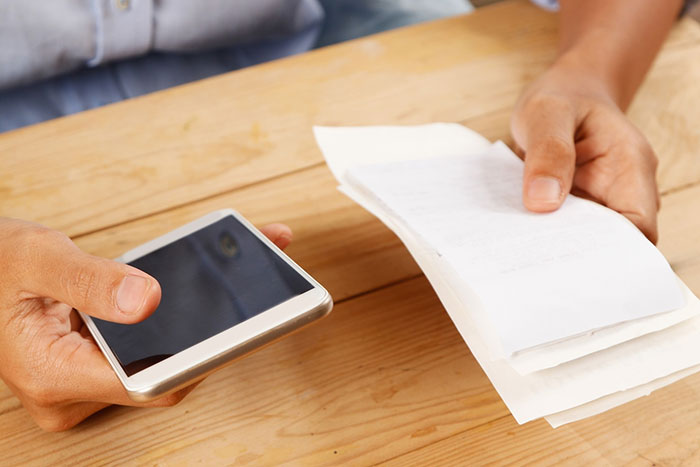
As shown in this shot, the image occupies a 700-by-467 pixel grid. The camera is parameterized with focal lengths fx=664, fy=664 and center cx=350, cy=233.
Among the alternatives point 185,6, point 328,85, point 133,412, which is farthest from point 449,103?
point 133,412

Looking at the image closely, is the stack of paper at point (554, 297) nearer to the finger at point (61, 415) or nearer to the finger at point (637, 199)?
the finger at point (637, 199)

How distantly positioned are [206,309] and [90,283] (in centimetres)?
7

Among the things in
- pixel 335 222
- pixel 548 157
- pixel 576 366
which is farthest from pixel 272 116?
pixel 576 366

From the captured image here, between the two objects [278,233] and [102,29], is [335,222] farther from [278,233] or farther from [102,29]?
[102,29]

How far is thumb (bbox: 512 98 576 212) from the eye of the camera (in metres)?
0.52

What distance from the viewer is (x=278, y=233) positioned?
537 millimetres

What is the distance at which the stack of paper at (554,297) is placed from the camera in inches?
16.5

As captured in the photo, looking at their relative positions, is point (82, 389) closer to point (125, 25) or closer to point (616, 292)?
point (616, 292)

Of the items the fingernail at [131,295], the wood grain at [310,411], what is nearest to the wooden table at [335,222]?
the wood grain at [310,411]

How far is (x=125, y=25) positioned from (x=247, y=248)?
445 mm

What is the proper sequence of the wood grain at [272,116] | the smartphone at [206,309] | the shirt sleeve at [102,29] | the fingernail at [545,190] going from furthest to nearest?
the shirt sleeve at [102,29] < the wood grain at [272,116] < the fingernail at [545,190] < the smartphone at [206,309]

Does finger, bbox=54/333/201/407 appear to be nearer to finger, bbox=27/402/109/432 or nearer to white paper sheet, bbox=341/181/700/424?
finger, bbox=27/402/109/432

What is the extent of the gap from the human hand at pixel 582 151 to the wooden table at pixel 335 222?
5 cm

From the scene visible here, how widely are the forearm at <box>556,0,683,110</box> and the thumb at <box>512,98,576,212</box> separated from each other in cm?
12
